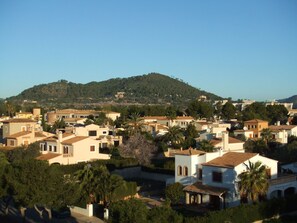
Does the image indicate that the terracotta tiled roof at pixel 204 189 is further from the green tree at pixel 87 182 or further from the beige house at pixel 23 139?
the beige house at pixel 23 139

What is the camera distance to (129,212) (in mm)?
23844

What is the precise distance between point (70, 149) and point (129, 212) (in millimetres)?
25816

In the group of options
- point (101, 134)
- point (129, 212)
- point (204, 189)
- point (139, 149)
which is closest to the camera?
point (129, 212)

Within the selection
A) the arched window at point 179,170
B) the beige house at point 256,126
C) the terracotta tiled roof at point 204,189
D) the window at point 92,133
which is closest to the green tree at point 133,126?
the window at point 92,133

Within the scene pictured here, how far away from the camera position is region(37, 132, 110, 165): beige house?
157 feet

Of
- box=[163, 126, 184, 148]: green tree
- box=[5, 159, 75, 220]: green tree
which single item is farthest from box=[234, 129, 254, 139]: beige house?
box=[5, 159, 75, 220]: green tree

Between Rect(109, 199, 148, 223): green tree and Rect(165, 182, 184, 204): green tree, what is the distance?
9121 millimetres

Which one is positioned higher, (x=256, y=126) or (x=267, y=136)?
(x=256, y=126)

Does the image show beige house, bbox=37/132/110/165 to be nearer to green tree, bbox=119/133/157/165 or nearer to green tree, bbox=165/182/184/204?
green tree, bbox=119/133/157/165

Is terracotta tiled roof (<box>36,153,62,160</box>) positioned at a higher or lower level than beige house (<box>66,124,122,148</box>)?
lower

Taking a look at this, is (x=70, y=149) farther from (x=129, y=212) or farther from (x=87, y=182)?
(x=129, y=212)

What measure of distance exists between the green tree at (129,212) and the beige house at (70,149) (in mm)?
22837

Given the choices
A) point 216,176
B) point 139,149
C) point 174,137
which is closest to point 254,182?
point 216,176

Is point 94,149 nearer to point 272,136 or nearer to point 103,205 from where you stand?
point 103,205
